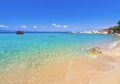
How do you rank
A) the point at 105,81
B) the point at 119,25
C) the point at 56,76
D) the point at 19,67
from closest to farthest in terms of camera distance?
the point at 105,81 → the point at 56,76 → the point at 19,67 → the point at 119,25

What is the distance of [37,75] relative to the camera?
24.6 ft

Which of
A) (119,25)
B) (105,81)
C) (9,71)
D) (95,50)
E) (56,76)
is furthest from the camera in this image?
(119,25)

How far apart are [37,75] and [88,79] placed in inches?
95.5

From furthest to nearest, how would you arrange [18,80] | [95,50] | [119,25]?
[119,25]
[95,50]
[18,80]

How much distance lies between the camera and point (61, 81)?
6.62 m

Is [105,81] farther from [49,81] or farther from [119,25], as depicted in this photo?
[119,25]

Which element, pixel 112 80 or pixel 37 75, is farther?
pixel 37 75

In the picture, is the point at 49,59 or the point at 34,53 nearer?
the point at 49,59

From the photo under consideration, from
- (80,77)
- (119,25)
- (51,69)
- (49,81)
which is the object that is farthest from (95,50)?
(119,25)

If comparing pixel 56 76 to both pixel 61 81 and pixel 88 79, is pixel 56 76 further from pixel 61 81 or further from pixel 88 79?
pixel 88 79

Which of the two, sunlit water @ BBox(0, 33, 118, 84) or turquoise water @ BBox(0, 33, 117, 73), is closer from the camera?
sunlit water @ BBox(0, 33, 118, 84)

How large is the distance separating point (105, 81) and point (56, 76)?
2.24m

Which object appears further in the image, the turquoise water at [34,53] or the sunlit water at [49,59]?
the turquoise water at [34,53]

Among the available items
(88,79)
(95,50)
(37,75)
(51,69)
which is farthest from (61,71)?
(95,50)
